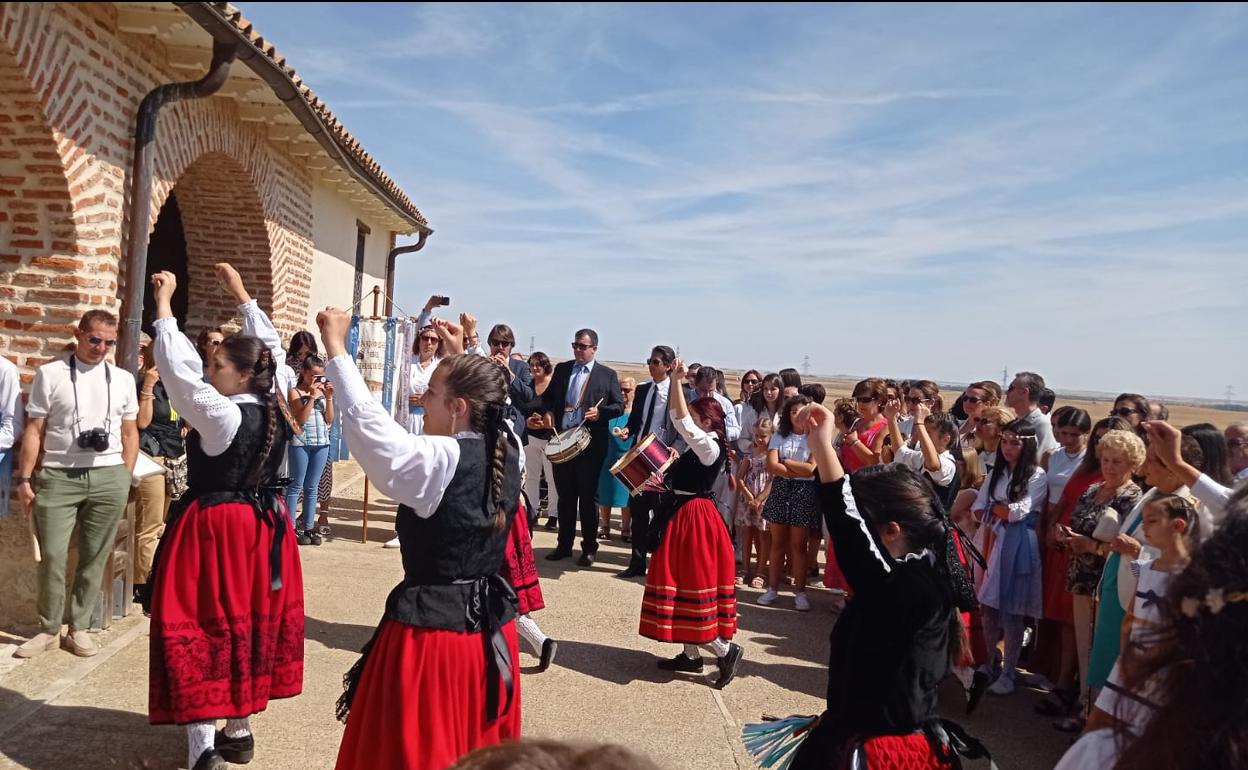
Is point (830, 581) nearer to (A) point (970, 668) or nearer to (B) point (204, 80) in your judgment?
(A) point (970, 668)

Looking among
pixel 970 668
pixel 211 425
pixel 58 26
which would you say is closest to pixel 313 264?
pixel 58 26

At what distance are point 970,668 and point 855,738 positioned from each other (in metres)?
2.69

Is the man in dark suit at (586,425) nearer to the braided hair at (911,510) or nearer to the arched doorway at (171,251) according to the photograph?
the arched doorway at (171,251)

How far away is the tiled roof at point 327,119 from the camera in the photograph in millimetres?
5062

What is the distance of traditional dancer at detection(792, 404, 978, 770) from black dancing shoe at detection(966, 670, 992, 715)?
2324 mm

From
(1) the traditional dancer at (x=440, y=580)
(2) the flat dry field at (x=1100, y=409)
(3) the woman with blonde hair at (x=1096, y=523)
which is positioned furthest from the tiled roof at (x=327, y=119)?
(2) the flat dry field at (x=1100, y=409)

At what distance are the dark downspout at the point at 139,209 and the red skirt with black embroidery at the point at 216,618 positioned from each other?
7.46 ft

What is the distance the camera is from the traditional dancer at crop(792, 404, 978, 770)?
2432 mm

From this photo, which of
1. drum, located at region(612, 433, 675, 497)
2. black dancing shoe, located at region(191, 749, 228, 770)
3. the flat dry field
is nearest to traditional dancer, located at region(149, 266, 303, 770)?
black dancing shoe, located at region(191, 749, 228, 770)

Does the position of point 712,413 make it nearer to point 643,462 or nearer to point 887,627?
point 643,462

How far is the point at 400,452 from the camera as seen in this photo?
8.09ft

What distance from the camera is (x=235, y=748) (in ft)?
11.8

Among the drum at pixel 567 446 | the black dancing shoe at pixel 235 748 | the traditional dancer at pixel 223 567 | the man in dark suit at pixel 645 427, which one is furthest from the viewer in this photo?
the man in dark suit at pixel 645 427

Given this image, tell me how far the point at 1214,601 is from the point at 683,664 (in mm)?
4142
